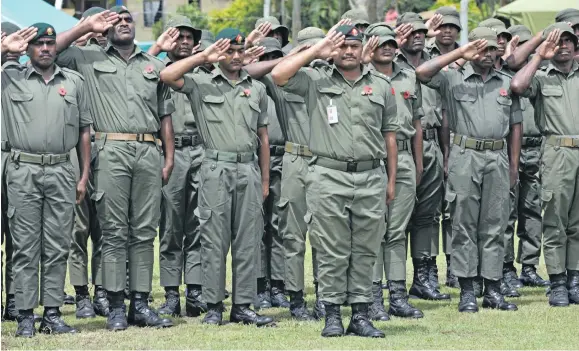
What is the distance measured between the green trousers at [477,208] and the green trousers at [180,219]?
220cm

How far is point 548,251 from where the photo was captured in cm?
1171

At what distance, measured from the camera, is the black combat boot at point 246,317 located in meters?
10.4

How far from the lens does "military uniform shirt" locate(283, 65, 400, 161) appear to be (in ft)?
32.0

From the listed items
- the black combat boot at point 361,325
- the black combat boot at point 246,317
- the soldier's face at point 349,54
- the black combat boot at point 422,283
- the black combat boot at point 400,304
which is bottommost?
the black combat boot at point 422,283

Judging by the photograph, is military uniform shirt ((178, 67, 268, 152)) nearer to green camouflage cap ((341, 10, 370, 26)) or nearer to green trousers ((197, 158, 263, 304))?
green trousers ((197, 158, 263, 304))

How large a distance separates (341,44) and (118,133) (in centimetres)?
196

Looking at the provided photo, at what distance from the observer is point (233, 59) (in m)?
10.4

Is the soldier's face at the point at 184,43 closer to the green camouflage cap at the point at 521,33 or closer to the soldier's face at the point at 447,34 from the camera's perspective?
the soldier's face at the point at 447,34

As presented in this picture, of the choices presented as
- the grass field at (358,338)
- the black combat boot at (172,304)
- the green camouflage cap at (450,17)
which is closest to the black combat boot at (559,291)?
the grass field at (358,338)

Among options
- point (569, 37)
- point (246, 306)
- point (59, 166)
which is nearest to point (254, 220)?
point (246, 306)

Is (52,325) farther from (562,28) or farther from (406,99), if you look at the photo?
(562,28)

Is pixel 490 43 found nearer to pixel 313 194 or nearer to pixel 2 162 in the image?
pixel 313 194

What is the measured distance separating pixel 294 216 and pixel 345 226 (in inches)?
53.4

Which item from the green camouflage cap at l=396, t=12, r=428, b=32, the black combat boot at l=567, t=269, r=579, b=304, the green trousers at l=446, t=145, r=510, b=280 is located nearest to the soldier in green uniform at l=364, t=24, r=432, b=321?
the green trousers at l=446, t=145, r=510, b=280
